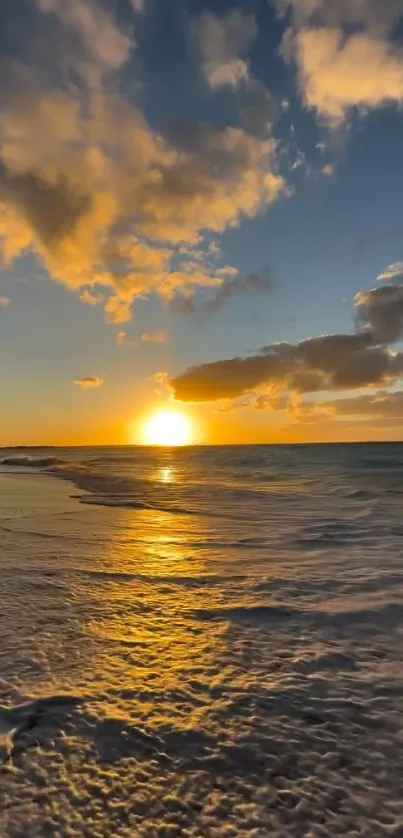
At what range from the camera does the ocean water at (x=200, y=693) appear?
3055mm

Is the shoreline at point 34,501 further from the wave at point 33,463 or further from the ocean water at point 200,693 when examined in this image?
the wave at point 33,463

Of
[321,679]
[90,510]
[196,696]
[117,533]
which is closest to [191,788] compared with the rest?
[196,696]

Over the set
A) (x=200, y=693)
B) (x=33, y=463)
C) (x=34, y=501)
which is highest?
(x=200, y=693)

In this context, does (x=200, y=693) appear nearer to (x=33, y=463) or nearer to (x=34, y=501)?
(x=34, y=501)

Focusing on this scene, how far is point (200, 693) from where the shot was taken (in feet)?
Answer: 14.5

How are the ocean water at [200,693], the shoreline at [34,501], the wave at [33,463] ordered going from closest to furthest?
the ocean water at [200,693], the shoreline at [34,501], the wave at [33,463]

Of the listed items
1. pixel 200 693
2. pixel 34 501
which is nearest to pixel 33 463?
pixel 34 501

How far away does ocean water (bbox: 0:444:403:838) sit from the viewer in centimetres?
305

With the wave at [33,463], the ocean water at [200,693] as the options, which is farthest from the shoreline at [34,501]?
the wave at [33,463]

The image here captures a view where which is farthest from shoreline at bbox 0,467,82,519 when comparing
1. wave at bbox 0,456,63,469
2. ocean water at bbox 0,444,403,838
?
wave at bbox 0,456,63,469

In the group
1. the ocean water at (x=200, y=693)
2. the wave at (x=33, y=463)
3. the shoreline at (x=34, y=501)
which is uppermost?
the ocean water at (x=200, y=693)

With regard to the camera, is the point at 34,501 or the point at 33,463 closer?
the point at 34,501

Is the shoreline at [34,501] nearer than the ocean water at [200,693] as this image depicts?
No

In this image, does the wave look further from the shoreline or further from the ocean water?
the ocean water
